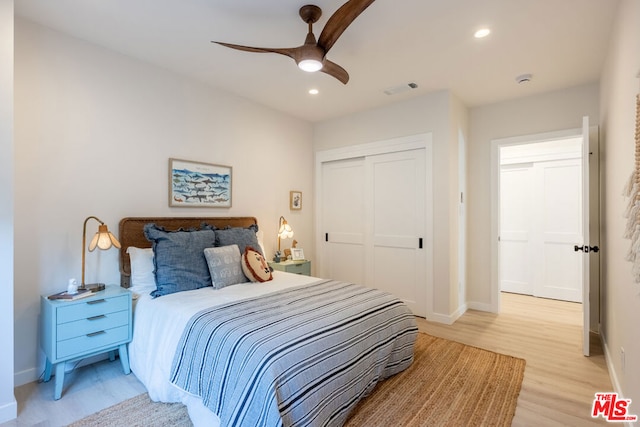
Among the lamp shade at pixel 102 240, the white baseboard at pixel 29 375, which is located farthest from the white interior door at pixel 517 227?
the white baseboard at pixel 29 375

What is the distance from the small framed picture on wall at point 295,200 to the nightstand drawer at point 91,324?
256 centimetres

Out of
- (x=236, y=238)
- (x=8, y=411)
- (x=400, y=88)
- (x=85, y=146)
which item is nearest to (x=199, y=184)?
(x=236, y=238)

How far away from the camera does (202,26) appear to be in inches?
95.7

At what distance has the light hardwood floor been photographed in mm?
2016

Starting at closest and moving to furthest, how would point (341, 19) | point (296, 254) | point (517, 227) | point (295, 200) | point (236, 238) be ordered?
point (341, 19) → point (236, 238) → point (296, 254) → point (295, 200) → point (517, 227)

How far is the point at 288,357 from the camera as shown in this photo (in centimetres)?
164

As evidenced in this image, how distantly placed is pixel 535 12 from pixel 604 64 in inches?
51.6

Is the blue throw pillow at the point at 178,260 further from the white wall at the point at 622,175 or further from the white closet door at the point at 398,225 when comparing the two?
the white wall at the point at 622,175

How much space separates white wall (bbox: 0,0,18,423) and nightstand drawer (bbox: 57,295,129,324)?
266 mm

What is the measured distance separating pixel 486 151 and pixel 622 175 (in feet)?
7.17

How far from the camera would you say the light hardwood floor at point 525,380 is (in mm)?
2016

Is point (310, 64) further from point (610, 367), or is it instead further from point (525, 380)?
point (610, 367)

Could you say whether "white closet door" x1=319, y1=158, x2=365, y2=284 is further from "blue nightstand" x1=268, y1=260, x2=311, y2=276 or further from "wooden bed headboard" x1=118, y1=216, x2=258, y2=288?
"wooden bed headboard" x1=118, y1=216, x2=258, y2=288

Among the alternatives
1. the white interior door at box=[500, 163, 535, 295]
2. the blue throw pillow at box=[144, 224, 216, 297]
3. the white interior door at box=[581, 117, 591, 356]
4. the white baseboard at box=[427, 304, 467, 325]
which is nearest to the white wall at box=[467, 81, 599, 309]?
the white baseboard at box=[427, 304, 467, 325]
